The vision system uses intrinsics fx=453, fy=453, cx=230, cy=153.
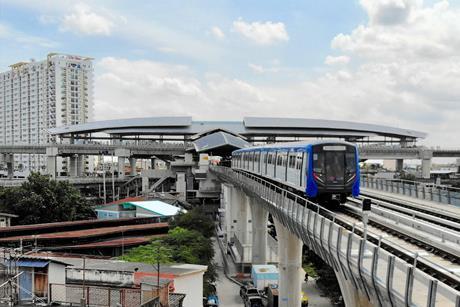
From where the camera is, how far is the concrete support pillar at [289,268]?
26672mm

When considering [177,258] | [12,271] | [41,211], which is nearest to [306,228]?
[12,271]

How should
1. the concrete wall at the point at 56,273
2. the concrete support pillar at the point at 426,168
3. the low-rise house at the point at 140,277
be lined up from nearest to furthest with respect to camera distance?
1. the low-rise house at the point at 140,277
2. the concrete wall at the point at 56,273
3. the concrete support pillar at the point at 426,168

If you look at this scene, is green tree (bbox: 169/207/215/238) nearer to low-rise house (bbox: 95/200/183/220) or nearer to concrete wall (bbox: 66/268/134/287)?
low-rise house (bbox: 95/200/183/220)

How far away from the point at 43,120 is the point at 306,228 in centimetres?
13044

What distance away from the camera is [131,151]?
84688 mm

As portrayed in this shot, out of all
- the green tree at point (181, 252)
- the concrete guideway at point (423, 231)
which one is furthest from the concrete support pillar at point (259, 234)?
the concrete guideway at point (423, 231)

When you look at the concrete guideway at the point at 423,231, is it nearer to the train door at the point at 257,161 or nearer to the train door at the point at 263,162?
the train door at the point at 263,162

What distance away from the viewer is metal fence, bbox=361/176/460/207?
21125mm

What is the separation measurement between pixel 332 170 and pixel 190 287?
7.53m

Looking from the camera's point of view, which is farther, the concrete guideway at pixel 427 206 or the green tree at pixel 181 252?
the green tree at pixel 181 252

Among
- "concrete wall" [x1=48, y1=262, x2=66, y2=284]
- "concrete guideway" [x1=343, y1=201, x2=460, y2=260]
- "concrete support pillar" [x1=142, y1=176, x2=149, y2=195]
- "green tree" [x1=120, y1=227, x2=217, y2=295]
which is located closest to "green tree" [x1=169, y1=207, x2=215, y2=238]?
"green tree" [x1=120, y1=227, x2=217, y2=295]

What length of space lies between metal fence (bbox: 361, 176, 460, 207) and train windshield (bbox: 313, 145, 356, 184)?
5605 mm

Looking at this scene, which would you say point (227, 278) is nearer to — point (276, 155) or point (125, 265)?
point (276, 155)

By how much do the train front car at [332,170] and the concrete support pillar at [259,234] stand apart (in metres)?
19.5
